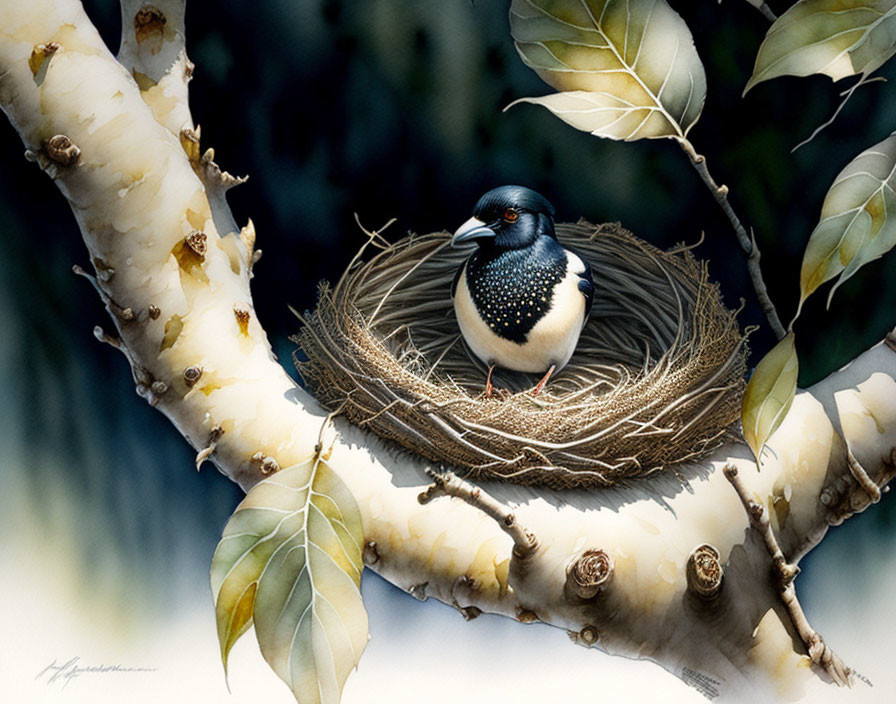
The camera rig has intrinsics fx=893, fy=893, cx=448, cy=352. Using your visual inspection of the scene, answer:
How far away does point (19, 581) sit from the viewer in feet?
2.74

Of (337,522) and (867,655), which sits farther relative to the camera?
(867,655)

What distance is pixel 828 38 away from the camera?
734 mm

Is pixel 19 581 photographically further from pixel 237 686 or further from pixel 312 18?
pixel 312 18

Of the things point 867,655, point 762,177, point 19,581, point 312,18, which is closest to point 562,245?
point 762,177

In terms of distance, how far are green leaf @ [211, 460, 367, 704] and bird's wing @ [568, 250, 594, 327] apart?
30 cm

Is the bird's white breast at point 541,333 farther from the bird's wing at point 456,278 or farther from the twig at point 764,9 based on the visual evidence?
the twig at point 764,9

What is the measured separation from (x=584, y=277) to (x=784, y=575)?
311 mm

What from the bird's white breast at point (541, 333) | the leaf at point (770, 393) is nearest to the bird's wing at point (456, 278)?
the bird's white breast at point (541, 333)

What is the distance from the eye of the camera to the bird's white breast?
81 centimetres

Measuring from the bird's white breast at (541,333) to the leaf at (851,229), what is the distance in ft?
0.66

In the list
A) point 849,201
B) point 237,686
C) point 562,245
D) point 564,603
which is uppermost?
point 849,201

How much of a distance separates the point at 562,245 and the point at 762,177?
0.21 meters
